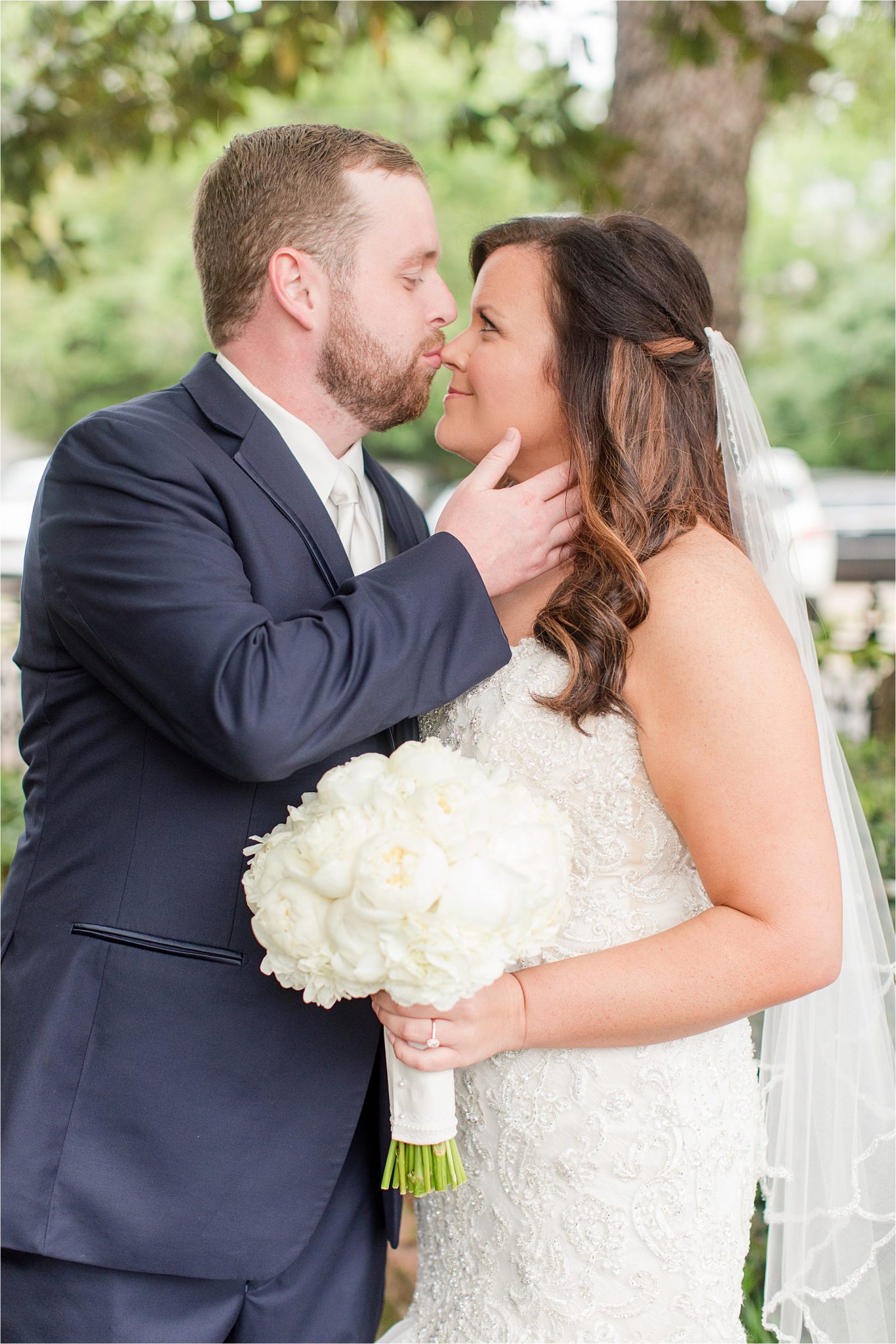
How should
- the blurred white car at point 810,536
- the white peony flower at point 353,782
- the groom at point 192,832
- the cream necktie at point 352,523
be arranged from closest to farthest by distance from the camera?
the white peony flower at point 353,782
the groom at point 192,832
the cream necktie at point 352,523
the blurred white car at point 810,536

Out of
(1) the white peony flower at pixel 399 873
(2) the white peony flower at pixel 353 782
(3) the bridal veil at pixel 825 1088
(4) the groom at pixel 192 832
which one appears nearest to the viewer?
(1) the white peony flower at pixel 399 873

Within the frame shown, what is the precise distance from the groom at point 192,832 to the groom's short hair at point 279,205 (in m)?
0.29

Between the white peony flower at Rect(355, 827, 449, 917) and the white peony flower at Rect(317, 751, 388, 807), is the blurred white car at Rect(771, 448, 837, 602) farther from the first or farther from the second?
the white peony flower at Rect(355, 827, 449, 917)

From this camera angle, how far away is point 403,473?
2023 cm

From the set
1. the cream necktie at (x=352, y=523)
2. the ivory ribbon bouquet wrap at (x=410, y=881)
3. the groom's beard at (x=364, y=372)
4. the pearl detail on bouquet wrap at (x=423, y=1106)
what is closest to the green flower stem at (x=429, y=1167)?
the pearl detail on bouquet wrap at (x=423, y=1106)

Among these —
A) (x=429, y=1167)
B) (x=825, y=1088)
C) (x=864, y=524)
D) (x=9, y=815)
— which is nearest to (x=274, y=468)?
(x=429, y=1167)

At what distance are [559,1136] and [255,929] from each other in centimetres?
78

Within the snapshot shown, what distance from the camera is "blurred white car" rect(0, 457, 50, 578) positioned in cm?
1596

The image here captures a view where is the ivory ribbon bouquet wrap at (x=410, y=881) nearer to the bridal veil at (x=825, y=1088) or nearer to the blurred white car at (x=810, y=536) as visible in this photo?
the bridal veil at (x=825, y=1088)

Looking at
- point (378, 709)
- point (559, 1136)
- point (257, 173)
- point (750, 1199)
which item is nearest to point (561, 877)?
point (378, 709)

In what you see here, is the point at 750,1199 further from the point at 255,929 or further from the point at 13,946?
the point at 13,946

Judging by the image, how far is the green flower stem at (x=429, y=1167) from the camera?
6.61 ft

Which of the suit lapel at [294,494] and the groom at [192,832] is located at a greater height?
the suit lapel at [294,494]

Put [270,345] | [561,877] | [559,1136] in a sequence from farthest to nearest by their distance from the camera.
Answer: [270,345] → [559,1136] → [561,877]
